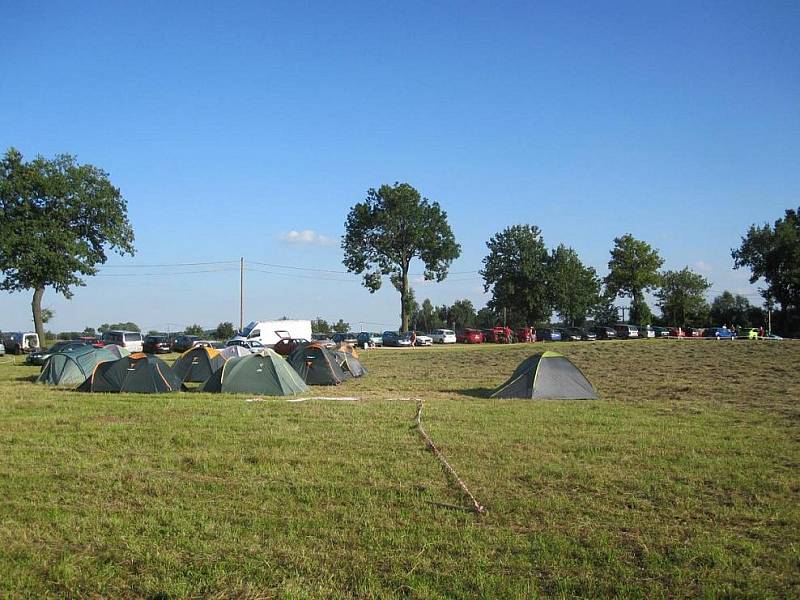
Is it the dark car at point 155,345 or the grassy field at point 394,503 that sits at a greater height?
the dark car at point 155,345

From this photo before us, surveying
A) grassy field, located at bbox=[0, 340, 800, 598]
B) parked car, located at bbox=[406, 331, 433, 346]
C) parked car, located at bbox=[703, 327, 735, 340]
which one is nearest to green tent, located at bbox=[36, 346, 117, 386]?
grassy field, located at bbox=[0, 340, 800, 598]

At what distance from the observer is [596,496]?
26.0 feet

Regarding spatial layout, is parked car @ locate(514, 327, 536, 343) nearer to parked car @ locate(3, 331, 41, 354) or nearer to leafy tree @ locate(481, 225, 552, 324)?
leafy tree @ locate(481, 225, 552, 324)

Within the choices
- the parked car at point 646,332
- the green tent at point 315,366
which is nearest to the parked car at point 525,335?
the parked car at point 646,332

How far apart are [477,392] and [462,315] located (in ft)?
288

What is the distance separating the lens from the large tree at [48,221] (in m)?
46.0

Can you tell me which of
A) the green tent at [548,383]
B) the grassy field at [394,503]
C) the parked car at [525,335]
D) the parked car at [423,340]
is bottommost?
the grassy field at [394,503]

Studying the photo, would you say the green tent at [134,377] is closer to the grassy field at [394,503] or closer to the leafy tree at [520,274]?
the grassy field at [394,503]

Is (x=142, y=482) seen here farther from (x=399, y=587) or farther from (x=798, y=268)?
(x=798, y=268)

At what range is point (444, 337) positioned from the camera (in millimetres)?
68125

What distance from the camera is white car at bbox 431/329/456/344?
6788 centimetres

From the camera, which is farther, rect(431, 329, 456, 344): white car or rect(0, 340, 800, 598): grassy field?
rect(431, 329, 456, 344): white car

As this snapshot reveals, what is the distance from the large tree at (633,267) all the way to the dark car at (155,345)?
1860 inches

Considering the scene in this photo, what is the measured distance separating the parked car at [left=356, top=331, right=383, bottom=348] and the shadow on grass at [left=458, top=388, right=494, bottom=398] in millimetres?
40225
